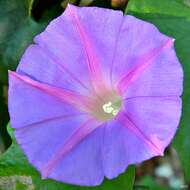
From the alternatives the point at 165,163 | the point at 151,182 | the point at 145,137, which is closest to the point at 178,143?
the point at 145,137

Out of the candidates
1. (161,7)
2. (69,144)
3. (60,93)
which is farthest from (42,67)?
(161,7)

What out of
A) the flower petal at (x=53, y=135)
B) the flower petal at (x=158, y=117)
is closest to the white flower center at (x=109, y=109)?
the flower petal at (x=53, y=135)

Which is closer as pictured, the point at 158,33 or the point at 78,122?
the point at 158,33

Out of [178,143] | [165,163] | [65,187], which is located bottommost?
[165,163]

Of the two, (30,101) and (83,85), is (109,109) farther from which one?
(30,101)

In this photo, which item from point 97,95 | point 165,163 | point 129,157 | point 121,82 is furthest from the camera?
point 165,163

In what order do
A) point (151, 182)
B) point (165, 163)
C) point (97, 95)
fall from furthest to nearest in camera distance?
point (165, 163) → point (151, 182) → point (97, 95)

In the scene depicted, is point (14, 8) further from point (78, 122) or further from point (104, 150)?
point (104, 150)

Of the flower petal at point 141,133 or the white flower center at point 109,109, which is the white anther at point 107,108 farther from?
the flower petal at point 141,133
